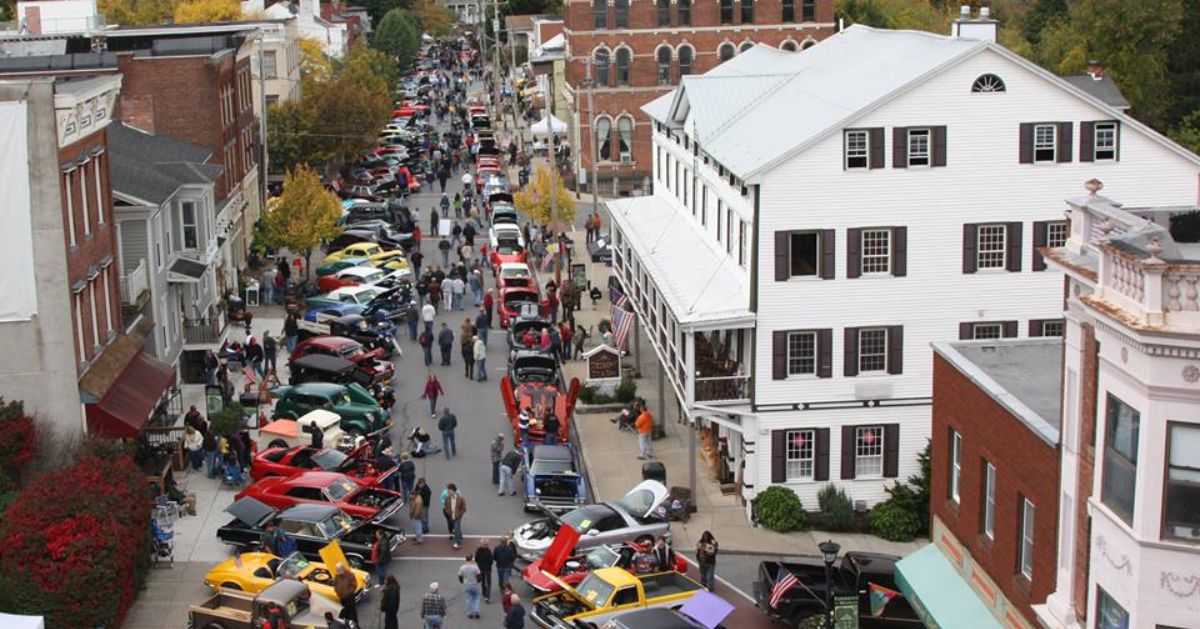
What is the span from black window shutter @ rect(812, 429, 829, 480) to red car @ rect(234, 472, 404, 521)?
10.1m

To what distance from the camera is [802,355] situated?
3941 centimetres

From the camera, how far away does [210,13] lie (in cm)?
10131

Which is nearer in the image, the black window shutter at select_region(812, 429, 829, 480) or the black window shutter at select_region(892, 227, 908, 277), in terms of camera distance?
the black window shutter at select_region(892, 227, 908, 277)

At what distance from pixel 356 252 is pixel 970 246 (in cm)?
3454

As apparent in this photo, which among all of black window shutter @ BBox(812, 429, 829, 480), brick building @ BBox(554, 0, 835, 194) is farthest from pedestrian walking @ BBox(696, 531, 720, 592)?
brick building @ BBox(554, 0, 835, 194)

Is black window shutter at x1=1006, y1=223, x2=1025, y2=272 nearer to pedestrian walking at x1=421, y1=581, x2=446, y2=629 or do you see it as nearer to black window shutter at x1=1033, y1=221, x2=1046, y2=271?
black window shutter at x1=1033, y1=221, x2=1046, y2=271

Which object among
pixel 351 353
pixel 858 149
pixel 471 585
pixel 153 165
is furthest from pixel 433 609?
pixel 153 165

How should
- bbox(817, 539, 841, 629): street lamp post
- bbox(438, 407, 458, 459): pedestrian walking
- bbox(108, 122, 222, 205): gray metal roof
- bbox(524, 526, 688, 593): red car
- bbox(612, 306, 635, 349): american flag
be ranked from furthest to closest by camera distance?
1. bbox(612, 306, 635, 349): american flag
2. bbox(108, 122, 222, 205): gray metal roof
3. bbox(438, 407, 458, 459): pedestrian walking
4. bbox(524, 526, 688, 593): red car
5. bbox(817, 539, 841, 629): street lamp post

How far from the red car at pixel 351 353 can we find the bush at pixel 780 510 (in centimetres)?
1613

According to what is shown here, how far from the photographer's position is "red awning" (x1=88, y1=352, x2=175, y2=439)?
124 feet

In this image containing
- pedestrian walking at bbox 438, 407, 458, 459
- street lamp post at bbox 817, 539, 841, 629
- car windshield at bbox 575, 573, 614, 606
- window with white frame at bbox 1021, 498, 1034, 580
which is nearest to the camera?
window with white frame at bbox 1021, 498, 1034, 580

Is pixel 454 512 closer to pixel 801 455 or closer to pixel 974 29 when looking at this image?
pixel 801 455

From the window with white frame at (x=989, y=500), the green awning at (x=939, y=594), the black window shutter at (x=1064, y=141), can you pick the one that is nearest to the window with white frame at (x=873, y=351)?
the black window shutter at (x=1064, y=141)

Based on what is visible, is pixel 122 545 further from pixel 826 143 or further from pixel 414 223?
pixel 414 223
